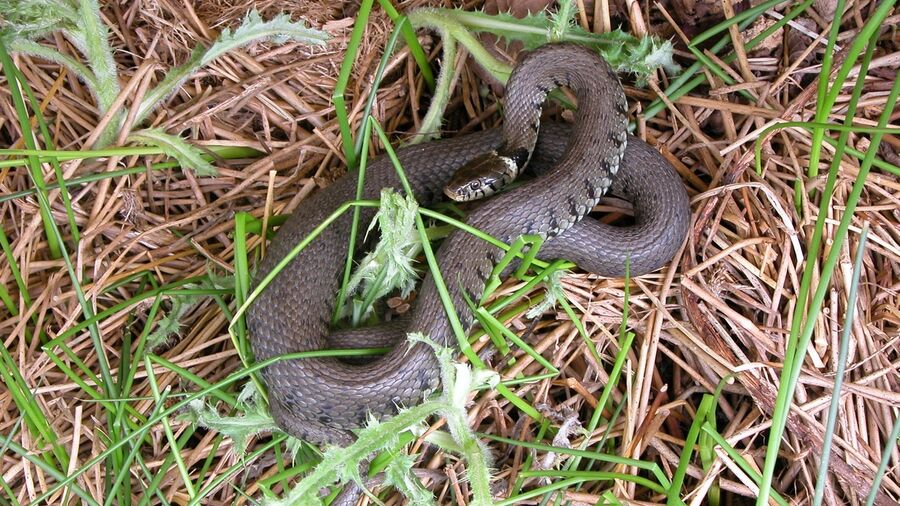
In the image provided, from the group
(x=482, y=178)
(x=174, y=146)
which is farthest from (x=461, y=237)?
(x=174, y=146)

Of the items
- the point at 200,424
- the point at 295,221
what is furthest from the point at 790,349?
the point at 200,424

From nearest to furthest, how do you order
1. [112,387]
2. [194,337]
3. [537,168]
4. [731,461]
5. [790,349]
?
[790,349], [731,461], [112,387], [194,337], [537,168]

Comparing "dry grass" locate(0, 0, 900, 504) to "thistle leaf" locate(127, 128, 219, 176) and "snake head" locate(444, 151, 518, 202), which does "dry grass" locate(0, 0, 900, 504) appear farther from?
"snake head" locate(444, 151, 518, 202)

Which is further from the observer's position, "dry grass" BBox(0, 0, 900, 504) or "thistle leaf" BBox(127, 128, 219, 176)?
"thistle leaf" BBox(127, 128, 219, 176)

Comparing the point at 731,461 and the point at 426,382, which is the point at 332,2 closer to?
the point at 426,382

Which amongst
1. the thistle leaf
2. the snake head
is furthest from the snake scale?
the thistle leaf

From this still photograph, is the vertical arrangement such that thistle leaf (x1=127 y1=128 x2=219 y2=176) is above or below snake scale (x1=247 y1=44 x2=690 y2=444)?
above
